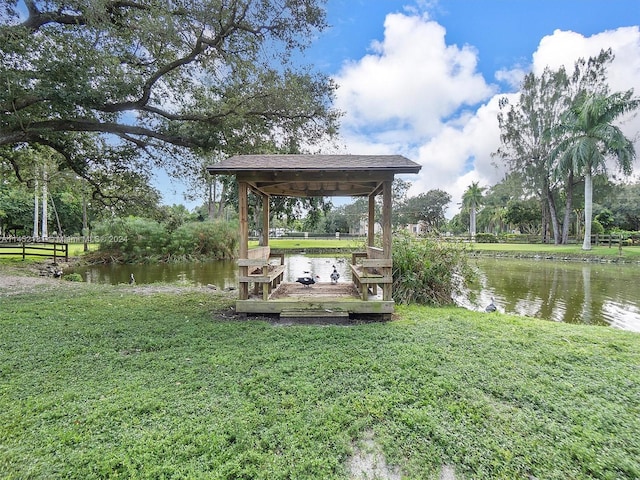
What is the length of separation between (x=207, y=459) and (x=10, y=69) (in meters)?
8.82

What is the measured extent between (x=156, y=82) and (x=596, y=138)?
2751 centimetres

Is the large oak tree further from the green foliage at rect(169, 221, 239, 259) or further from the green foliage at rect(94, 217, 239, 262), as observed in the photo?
the green foliage at rect(169, 221, 239, 259)

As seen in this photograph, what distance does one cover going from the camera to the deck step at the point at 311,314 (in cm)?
541

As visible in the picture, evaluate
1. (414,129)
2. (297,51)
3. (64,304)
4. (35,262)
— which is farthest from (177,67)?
(35,262)

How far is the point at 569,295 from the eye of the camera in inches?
392

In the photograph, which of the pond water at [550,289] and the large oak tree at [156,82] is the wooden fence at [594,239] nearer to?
the pond water at [550,289]

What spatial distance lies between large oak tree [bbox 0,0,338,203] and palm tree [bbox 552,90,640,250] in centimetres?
2189

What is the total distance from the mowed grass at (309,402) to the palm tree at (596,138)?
23.2m

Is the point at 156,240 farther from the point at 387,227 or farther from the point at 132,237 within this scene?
the point at 387,227

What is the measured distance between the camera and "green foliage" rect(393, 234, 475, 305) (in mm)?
7238

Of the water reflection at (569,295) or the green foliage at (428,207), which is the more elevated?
the green foliage at (428,207)

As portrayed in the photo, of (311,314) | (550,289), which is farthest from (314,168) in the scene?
(550,289)

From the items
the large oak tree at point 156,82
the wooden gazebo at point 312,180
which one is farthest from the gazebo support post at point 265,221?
the large oak tree at point 156,82

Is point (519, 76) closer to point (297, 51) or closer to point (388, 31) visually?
point (388, 31)
